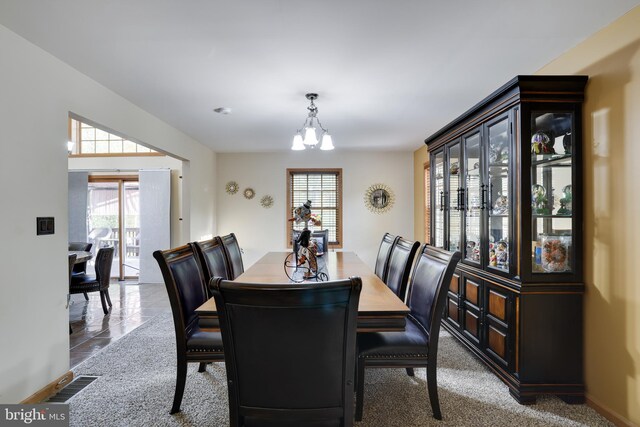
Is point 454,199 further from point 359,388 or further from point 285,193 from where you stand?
point 285,193

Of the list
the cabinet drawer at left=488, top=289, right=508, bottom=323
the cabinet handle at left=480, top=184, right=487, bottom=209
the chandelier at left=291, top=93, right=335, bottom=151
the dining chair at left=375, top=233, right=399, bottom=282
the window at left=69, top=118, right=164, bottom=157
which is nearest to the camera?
the cabinet drawer at left=488, top=289, right=508, bottom=323

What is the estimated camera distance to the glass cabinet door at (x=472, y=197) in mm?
2746

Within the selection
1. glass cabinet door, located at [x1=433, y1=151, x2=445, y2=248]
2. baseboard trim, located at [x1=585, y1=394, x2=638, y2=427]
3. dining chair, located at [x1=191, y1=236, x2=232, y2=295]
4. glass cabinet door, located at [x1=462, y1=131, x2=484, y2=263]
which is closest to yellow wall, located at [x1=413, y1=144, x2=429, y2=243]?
glass cabinet door, located at [x1=433, y1=151, x2=445, y2=248]

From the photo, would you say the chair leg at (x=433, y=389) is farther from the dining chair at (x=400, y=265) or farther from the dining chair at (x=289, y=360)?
the dining chair at (x=289, y=360)

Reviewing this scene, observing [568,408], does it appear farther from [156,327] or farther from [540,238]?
[156,327]

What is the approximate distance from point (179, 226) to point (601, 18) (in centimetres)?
588

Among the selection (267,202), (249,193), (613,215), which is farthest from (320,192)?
(613,215)

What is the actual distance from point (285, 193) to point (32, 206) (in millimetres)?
4234

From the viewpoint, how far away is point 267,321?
1201 millimetres

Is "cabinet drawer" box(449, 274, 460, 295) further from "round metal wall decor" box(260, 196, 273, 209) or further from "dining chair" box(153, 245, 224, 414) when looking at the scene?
"round metal wall decor" box(260, 196, 273, 209)

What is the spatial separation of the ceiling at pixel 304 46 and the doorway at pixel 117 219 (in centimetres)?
318

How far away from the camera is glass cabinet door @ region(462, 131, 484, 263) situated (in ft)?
→ 9.01

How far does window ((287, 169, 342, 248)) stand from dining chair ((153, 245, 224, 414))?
164 inches

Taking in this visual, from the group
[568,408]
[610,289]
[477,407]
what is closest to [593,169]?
[610,289]
